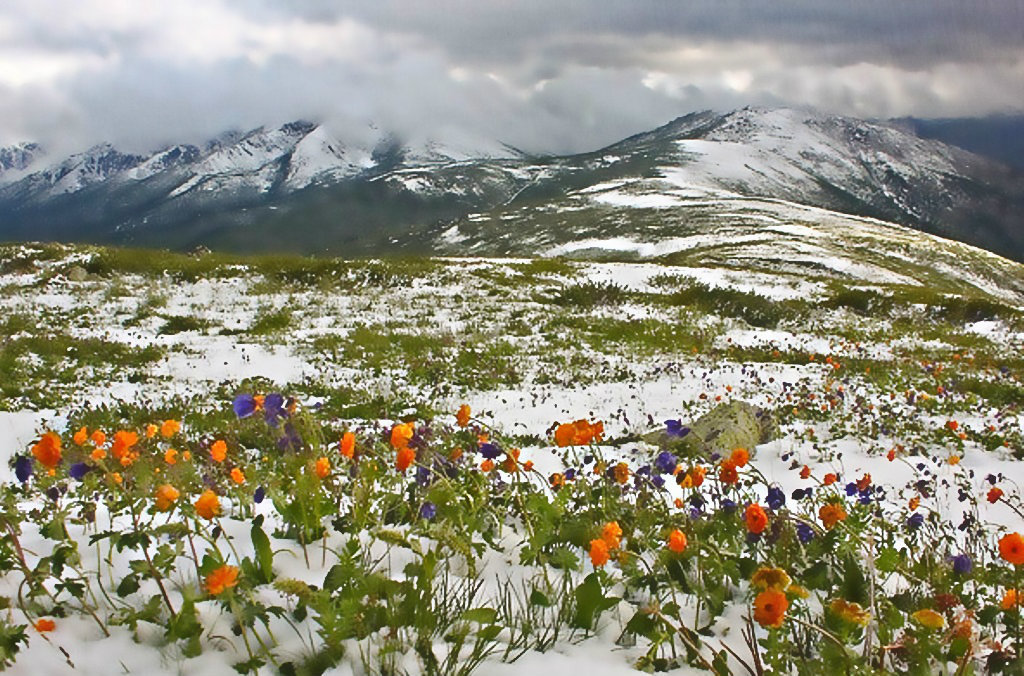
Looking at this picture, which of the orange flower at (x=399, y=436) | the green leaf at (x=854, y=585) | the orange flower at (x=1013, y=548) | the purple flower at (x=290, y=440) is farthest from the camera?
the purple flower at (x=290, y=440)

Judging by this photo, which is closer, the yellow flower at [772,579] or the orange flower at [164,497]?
the yellow flower at [772,579]

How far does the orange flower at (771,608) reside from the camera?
170 cm

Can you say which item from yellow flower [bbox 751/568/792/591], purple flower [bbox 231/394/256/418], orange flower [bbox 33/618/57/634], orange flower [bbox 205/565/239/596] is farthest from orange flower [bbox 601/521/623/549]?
orange flower [bbox 33/618/57/634]

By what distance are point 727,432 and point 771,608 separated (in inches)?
324

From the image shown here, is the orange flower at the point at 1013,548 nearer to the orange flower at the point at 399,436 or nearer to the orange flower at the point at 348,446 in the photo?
the orange flower at the point at 399,436

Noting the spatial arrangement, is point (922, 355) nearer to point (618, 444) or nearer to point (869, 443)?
point (869, 443)

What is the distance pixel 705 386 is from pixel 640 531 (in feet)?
38.1

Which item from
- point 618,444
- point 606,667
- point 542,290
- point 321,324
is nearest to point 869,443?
point 618,444

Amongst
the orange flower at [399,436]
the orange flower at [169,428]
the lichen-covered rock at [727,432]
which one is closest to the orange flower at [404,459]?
the orange flower at [399,436]

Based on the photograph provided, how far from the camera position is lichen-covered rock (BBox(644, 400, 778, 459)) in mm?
9172

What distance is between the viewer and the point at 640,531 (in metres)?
3.44

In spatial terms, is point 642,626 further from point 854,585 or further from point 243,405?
point 243,405

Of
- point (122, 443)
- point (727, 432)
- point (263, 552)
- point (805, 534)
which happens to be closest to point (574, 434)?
point (805, 534)

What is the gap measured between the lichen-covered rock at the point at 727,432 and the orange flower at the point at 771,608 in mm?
7055
